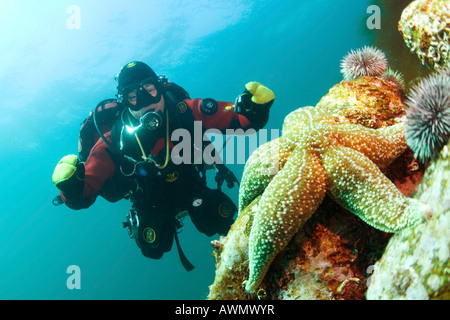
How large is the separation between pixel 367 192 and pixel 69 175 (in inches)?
164

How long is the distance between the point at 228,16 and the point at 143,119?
119ft

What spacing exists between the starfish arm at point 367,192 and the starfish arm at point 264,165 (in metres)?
0.39

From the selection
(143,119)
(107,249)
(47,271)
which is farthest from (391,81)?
(47,271)

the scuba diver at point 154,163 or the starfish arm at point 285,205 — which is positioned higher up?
the scuba diver at point 154,163

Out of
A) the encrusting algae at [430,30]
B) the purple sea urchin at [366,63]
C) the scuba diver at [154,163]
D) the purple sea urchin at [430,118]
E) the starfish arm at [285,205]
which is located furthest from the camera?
the scuba diver at [154,163]

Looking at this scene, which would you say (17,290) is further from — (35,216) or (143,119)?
(143,119)

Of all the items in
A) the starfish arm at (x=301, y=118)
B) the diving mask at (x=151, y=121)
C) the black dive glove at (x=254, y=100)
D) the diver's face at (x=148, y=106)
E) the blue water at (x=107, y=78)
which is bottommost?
the starfish arm at (x=301, y=118)

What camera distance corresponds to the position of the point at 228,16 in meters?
35.6

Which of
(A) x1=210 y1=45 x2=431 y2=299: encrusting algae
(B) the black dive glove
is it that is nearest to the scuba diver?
(B) the black dive glove

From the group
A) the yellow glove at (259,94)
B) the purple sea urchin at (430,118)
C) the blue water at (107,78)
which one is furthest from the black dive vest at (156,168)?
the blue water at (107,78)

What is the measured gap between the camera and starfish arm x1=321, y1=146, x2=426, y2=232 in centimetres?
185

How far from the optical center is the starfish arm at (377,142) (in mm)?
2293

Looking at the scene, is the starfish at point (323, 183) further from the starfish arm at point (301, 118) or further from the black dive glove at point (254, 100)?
the black dive glove at point (254, 100)
